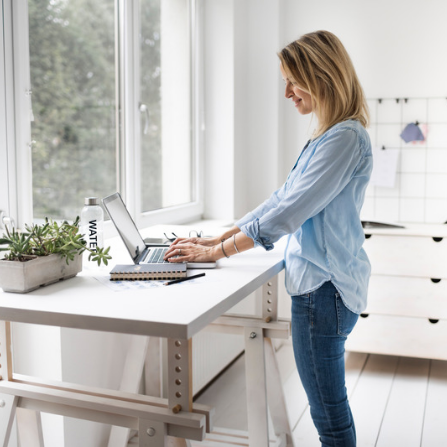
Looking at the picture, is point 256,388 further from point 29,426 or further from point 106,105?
point 106,105

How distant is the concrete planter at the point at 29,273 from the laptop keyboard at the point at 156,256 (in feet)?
0.87

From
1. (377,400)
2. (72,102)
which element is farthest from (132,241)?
(377,400)

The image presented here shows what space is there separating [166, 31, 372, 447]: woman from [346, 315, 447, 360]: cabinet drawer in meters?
1.48

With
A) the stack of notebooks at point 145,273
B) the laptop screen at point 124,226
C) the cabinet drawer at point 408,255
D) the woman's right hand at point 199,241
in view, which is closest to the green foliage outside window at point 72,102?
the laptop screen at point 124,226

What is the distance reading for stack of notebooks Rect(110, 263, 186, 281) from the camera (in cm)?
141

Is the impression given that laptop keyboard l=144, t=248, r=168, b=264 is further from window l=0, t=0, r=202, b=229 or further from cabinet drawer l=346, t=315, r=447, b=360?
cabinet drawer l=346, t=315, r=447, b=360

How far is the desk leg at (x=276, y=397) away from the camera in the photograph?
6.35 ft

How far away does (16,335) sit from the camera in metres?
1.85

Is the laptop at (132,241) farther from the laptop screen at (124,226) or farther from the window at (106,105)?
the window at (106,105)

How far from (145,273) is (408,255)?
1850 millimetres

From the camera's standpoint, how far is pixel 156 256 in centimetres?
161

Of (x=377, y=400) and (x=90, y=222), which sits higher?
(x=90, y=222)

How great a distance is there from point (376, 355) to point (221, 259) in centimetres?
193

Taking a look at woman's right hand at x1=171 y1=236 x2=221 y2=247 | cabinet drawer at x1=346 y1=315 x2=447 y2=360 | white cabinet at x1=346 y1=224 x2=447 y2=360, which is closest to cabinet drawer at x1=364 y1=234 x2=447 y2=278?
white cabinet at x1=346 y1=224 x2=447 y2=360
